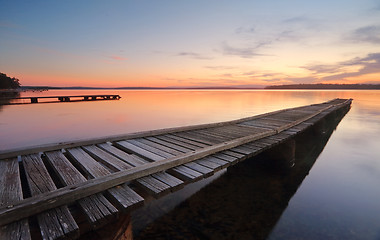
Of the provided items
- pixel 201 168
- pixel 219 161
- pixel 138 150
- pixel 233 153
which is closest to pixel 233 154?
pixel 233 153

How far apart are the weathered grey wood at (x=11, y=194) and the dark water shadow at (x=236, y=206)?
3.01m

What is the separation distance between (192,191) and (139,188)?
4.38 metres

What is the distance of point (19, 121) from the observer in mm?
22906

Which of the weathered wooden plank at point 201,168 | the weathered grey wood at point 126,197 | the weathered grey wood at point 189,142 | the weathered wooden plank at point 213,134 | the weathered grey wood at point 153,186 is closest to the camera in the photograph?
the weathered grey wood at point 126,197

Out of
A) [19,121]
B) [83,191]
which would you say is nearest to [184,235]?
[83,191]

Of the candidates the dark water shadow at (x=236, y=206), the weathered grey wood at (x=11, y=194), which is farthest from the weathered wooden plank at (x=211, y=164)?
the weathered grey wood at (x=11, y=194)

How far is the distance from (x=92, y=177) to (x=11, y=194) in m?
1.07

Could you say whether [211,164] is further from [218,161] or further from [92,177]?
[92,177]

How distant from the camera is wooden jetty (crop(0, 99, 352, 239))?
94.4 inches

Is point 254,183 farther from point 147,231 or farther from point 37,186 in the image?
point 37,186

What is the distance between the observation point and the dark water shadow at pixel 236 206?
519cm

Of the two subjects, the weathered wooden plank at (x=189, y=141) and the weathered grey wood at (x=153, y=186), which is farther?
the weathered wooden plank at (x=189, y=141)

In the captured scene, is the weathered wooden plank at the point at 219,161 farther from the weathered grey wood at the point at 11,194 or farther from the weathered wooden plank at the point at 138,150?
the weathered grey wood at the point at 11,194

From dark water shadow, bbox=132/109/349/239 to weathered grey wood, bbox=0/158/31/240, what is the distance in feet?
9.86
